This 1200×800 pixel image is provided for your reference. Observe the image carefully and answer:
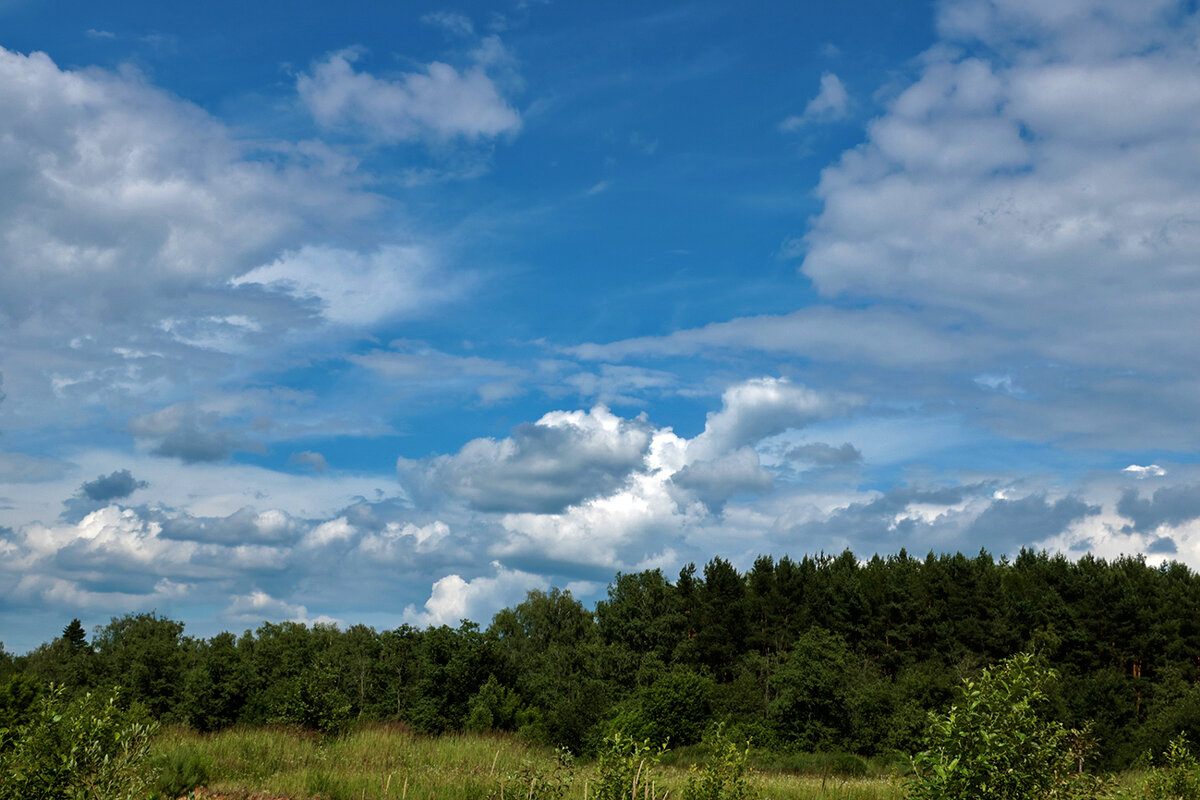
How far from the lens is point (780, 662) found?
63.1 metres

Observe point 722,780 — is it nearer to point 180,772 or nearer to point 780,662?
point 180,772

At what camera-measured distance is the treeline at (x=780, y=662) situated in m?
51.8

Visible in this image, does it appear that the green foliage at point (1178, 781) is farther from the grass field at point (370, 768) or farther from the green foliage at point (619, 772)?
the green foliage at point (619, 772)

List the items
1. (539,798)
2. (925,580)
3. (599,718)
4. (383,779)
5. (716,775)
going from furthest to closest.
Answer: (925,580) < (599,718) < (383,779) < (539,798) < (716,775)

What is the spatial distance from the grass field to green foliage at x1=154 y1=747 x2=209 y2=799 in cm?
11

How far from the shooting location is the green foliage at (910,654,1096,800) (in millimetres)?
8398

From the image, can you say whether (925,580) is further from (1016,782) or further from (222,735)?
(1016,782)

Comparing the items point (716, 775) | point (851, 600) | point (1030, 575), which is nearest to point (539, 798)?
point (716, 775)

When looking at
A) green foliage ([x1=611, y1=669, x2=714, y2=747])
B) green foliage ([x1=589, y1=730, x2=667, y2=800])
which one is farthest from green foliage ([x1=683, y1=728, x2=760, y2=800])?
green foliage ([x1=611, y1=669, x2=714, y2=747])

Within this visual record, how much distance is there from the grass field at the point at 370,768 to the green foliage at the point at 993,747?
5.15 metres

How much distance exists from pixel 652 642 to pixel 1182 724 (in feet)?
122

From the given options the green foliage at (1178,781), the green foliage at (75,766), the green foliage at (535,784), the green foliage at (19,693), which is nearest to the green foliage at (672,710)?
the green foliage at (19,693)

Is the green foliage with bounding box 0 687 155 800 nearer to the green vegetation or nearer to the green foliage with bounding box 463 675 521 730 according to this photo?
the green vegetation

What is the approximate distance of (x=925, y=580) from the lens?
63156 mm
